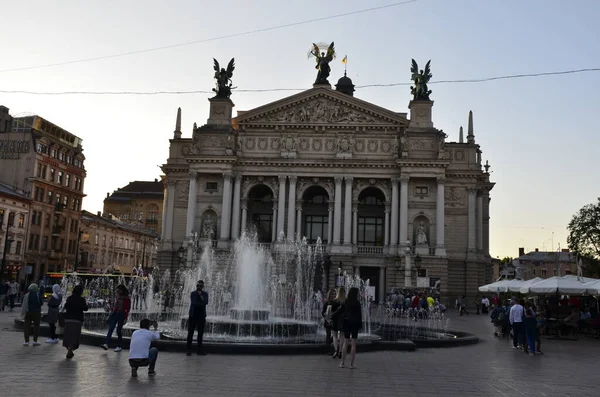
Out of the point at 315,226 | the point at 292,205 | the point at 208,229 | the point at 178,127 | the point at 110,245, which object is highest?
the point at 178,127

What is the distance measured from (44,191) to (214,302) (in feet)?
130

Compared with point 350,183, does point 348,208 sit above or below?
below

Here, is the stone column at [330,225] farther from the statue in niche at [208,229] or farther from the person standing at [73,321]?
the person standing at [73,321]

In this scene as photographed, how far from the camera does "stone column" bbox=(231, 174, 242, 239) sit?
60562 mm

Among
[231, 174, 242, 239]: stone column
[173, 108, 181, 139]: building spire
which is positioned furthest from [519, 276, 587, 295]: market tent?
[173, 108, 181, 139]: building spire

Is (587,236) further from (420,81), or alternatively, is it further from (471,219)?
(420,81)

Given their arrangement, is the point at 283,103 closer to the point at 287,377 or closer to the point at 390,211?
the point at 390,211

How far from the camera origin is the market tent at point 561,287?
2723cm

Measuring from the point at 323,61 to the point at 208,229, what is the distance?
904 inches

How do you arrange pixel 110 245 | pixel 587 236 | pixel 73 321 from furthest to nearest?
1. pixel 110 245
2. pixel 587 236
3. pixel 73 321

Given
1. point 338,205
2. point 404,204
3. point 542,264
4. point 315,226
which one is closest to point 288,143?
point 338,205

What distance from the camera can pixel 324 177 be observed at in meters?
60.3

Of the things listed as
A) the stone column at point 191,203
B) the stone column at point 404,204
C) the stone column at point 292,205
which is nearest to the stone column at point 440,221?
the stone column at point 404,204

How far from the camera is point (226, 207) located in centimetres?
6034
